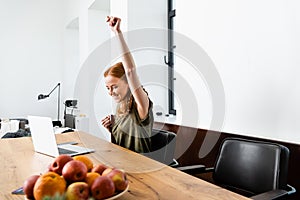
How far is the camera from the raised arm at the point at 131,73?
130 cm

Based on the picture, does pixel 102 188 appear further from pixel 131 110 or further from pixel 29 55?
pixel 29 55

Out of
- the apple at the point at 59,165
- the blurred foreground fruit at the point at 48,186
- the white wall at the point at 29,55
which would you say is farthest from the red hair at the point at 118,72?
the white wall at the point at 29,55

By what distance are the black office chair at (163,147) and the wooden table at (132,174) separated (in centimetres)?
19

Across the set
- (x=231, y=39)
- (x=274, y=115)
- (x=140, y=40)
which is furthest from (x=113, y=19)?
(x=140, y=40)

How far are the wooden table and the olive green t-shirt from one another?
0.23 ft

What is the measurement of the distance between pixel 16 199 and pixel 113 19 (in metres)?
0.83

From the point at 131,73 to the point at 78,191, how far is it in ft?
2.66

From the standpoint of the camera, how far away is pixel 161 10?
10.3 feet

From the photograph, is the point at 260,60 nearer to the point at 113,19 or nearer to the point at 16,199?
the point at 113,19

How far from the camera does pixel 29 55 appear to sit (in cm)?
554

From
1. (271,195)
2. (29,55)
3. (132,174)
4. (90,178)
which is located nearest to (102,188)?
(90,178)

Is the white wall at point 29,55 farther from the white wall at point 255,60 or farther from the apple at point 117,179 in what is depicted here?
the apple at point 117,179

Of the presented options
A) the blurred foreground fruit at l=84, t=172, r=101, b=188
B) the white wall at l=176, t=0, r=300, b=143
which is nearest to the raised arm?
the white wall at l=176, t=0, r=300, b=143

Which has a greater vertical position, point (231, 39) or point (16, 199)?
point (231, 39)
